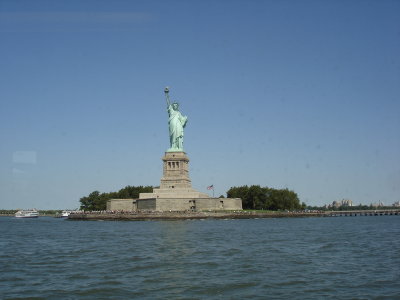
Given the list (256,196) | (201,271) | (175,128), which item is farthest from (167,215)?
(201,271)

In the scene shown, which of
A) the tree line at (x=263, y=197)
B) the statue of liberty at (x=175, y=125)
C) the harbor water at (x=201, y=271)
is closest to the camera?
the harbor water at (x=201, y=271)

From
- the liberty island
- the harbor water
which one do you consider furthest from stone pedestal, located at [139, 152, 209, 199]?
the harbor water

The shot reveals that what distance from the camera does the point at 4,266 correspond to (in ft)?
Answer: 76.5

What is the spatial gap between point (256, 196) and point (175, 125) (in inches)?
1031

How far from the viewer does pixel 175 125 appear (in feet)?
290

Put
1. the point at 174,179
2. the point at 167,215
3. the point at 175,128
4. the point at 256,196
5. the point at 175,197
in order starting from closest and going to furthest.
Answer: the point at 167,215, the point at 175,197, the point at 174,179, the point at 175,128, the point at 256,196

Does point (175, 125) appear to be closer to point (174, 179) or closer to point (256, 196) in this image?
point (174, 179)

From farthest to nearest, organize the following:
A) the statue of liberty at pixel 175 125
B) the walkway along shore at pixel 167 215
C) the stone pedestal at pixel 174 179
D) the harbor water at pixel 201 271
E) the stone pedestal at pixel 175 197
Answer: the statue of liberty at pixel 175 125 < the stone pedestal at pixel 174 179 < the stone pedestal at pixel 175 197 < the walkway along shore at pixel 167 215 < the harbor water at pixel 201 271

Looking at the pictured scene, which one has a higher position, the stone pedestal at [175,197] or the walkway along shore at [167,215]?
the stone pedestal at [175,197]

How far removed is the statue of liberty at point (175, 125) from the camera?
289 ft

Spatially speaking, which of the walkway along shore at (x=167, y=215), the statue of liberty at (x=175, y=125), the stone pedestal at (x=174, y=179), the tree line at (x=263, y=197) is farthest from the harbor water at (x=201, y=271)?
the tree line at (x=263, y=197)

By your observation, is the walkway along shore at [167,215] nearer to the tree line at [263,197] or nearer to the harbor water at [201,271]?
the tree line at [263,197]

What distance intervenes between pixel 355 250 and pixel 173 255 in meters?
11.2

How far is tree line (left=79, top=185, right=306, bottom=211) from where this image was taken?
10369cm
